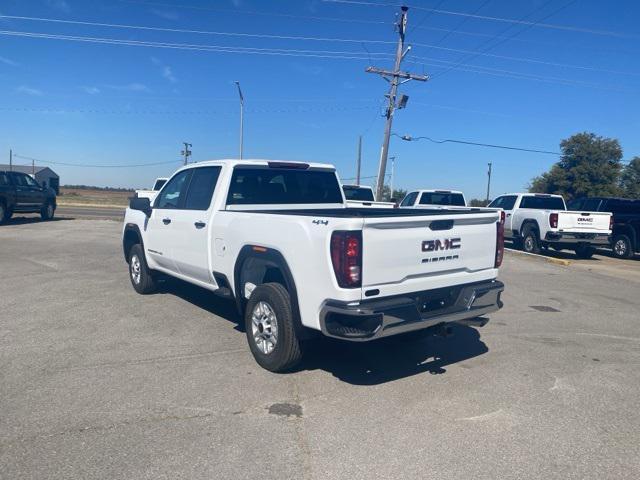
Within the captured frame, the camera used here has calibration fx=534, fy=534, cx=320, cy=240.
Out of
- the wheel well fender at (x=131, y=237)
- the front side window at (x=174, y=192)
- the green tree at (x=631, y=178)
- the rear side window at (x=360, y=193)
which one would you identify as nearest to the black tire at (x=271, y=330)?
the front side window at (x=174, y=192)

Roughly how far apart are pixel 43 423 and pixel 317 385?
7.11 feet

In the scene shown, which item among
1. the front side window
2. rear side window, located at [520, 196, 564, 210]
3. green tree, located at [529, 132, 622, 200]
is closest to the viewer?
the front side window

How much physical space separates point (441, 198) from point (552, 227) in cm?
404

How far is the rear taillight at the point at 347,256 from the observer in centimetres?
417

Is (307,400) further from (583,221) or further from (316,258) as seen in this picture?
(583,221)

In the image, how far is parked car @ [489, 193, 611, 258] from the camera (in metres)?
15.6

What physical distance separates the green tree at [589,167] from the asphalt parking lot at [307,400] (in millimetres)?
41073

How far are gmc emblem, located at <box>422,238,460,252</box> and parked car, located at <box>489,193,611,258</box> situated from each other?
476 inches

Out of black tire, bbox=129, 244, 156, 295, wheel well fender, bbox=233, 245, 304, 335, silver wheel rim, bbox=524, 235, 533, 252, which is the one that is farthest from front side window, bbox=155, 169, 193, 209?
silver wheel rim, bbox=524, 235, 533, 252

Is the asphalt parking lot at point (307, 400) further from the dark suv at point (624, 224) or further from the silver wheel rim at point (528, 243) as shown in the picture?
the dark suv at point (624, 224)

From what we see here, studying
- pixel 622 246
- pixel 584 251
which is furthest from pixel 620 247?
pixel 584 251

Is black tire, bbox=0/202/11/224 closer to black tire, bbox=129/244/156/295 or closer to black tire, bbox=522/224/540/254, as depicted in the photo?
black tire, bbox=129/244/156/295

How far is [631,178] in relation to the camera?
51562 mm

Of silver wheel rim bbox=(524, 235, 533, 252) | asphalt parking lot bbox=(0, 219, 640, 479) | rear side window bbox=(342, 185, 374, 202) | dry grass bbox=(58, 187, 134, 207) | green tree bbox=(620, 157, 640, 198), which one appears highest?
green tree bbox=(620, 157, 640, 198)
